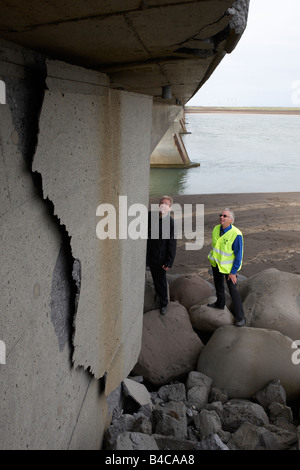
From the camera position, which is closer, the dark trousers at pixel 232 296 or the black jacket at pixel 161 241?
the black jacket at pixel 161 241

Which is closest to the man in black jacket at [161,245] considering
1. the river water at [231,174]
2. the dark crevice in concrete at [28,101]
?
the dark crevice in concrete at [28,101]

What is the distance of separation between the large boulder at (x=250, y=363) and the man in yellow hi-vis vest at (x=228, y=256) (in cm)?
55

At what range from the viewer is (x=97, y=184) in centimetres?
250

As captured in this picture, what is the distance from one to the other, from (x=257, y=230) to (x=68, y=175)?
10.6 m

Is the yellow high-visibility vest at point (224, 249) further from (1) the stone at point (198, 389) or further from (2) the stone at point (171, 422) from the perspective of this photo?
(2) the stone at point (171, 422)

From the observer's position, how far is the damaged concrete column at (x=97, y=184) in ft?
6.24

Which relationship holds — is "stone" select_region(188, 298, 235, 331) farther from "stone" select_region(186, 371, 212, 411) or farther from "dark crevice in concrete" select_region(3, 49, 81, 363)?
"dark crevice in concrete" select_region(3, 49, 81, 363)

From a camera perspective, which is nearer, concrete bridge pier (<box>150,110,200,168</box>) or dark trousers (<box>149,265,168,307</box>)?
dark trousers (<box>149,265,168,307</box>)

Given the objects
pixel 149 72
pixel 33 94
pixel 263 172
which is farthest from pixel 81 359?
pixel 263 172


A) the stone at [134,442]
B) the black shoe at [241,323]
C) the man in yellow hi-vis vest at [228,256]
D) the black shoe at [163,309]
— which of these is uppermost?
the man in yellow hi-vis vest at [228,256]

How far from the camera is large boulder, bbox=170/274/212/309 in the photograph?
19.1 ft

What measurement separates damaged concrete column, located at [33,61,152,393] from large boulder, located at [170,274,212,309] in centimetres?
206

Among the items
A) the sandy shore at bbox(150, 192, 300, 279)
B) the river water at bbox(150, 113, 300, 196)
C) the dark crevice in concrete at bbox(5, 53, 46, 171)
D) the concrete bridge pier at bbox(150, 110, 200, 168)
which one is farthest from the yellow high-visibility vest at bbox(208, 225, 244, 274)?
the concrete bridge pier at bbox(150, 110, 200, 168)

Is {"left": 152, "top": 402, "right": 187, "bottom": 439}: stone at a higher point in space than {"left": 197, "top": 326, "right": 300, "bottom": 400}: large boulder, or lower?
lower
